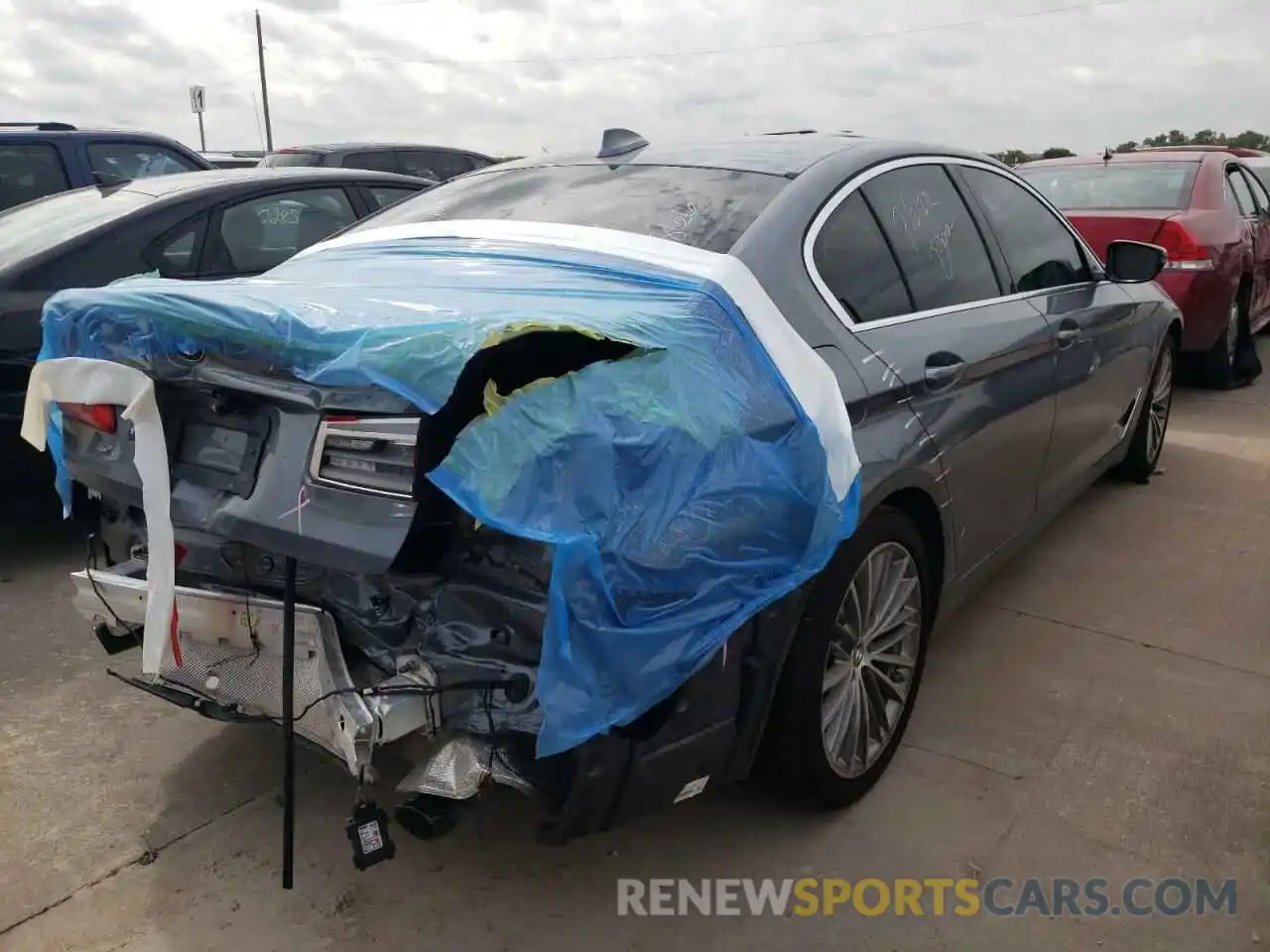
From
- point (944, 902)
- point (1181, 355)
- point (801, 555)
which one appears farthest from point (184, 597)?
point (1181, 355)

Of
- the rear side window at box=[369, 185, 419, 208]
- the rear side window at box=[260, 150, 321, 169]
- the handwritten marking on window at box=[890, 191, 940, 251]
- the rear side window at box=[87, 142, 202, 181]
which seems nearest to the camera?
the handwritten marking on window at box=[890, 191, 940, 251]

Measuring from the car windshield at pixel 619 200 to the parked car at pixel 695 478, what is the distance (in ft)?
0.04

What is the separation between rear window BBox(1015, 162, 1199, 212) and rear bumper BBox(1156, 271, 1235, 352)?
573 mm

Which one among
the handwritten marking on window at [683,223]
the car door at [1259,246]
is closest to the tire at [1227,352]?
the car door at [1259,246]

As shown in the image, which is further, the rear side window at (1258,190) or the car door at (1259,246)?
the rear side window at (1258,190)

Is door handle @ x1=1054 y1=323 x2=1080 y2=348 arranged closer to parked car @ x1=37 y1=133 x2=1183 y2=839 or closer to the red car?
parked car @ x1=37 y1=133 x2=1183 y2=839

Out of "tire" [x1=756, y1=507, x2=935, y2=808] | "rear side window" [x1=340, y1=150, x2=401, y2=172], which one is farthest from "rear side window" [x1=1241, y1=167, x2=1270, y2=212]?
"rear side window" [x1=340, y1=150, x2=401, y2=172]

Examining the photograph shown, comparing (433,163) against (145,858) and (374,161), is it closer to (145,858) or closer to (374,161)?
(374,161)

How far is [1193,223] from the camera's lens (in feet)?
22.3

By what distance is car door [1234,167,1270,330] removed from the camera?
788cm

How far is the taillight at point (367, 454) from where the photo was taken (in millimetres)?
1922

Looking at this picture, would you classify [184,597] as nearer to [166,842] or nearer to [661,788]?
[166,842]

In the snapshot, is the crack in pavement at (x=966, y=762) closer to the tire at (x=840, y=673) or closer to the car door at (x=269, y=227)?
the tire at (x=840, y=673)

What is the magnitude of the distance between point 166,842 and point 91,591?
677 millimetres
